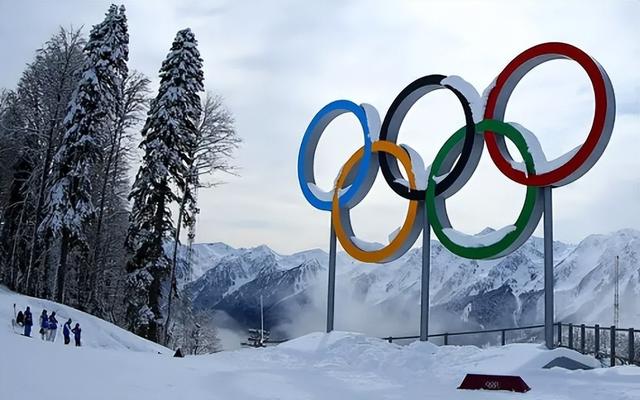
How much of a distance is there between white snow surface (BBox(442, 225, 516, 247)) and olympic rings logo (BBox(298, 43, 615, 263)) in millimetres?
28

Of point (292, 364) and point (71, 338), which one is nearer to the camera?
point (292, 364)

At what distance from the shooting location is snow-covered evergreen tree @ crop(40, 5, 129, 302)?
29.9 m

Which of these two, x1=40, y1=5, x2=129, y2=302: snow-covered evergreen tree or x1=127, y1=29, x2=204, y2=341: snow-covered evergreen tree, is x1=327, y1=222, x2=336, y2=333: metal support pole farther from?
x1=40, y1=5, x2=129, y2=302: snow-covered evergreen tree

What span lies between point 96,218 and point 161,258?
5.75 m

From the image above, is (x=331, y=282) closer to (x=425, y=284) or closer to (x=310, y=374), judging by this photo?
(x=425, y=284)

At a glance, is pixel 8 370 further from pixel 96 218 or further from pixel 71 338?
pixel 96 218

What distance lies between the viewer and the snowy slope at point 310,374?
11.5 metres

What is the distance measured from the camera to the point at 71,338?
2502 centimetres

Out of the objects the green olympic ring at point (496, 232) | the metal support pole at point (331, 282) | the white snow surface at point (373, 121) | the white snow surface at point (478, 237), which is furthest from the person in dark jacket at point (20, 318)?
the white snow surface at point (478, 237)

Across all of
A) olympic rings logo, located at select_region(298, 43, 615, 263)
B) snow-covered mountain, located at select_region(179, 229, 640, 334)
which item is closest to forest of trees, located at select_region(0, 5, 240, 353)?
olympic rings logo, located at select_region(298, 43, 615, 263)

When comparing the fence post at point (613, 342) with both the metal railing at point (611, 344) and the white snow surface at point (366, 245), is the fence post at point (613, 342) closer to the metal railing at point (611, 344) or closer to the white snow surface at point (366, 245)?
the metal railing at point (611, 344)

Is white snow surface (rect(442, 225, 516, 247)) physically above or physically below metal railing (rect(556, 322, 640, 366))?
above

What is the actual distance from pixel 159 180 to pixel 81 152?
4389 mm

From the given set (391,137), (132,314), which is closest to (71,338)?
(132,314)
